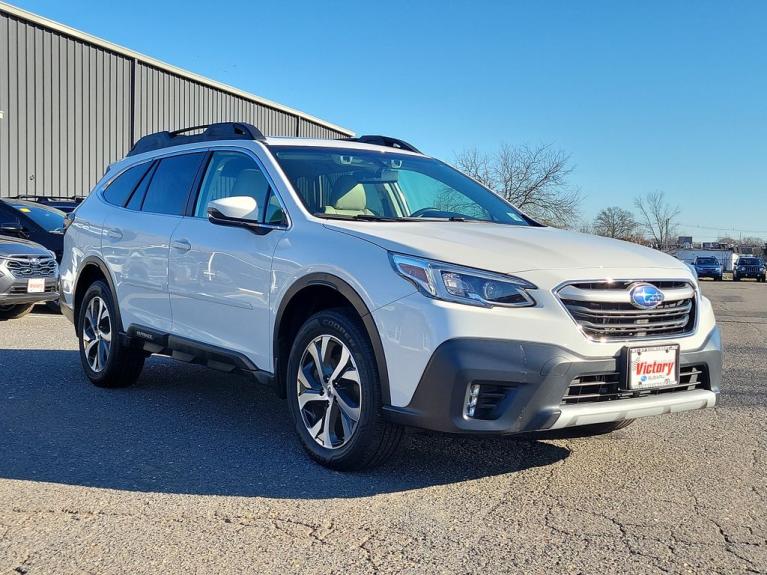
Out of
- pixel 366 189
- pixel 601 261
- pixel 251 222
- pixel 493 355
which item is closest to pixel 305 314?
pixel 251 222

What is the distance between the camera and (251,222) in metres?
4.47

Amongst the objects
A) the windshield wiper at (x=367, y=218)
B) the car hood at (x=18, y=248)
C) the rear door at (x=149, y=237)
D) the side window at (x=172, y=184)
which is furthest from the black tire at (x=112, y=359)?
the car hood at (x=18, y=248)

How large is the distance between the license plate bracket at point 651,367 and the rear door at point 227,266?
194 cm

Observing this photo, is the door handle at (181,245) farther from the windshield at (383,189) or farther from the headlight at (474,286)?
the headlight at (474,286)

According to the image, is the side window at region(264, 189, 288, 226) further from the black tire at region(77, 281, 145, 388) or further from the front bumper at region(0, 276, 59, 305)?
the front bumper at region(0, 276, 59, 305)

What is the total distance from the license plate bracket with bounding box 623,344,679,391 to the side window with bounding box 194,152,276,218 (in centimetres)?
229

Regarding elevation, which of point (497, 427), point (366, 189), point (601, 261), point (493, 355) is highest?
point (366, 189)

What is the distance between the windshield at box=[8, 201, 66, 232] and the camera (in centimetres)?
1250

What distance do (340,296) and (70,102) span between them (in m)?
25.1

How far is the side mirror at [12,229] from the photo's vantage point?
12.0 m

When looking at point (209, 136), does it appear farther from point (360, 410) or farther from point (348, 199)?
point (360, 410)

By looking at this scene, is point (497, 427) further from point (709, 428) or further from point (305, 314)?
point (709, 428)

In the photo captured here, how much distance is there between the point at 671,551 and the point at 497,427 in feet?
2.78

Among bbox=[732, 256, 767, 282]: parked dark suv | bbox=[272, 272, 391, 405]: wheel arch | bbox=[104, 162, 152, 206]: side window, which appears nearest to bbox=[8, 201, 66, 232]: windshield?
bbox=[104, 162, 152, 206]: side window
